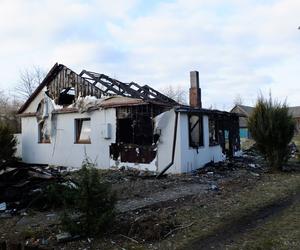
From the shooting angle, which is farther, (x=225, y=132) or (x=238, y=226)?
(x=225, y=132)

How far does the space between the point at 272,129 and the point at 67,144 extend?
9.76m

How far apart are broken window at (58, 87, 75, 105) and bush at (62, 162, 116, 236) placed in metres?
13.4

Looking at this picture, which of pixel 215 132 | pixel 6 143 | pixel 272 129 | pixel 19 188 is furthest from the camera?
pixel 6 143

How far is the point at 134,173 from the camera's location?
15.0 m

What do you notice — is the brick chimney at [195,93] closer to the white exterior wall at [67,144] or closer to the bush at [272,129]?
the bush at [272,129]

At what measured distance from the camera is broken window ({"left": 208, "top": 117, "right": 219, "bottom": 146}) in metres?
17.6

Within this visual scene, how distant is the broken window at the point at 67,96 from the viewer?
1941 centimetres

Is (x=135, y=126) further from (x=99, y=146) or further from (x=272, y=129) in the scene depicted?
(x=272, y=129)

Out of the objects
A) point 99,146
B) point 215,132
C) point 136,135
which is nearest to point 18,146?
point 99,146

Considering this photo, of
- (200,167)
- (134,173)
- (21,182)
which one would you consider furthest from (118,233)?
(200,167)

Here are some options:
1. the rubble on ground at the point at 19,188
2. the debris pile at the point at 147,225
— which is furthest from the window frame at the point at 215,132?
the debris pile at the point at 147,225

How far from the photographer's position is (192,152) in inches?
610

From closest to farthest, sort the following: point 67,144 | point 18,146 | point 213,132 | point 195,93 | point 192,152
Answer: point 192,152 → point 213,132 → point 195,93 → point 67,144 → point 18,146

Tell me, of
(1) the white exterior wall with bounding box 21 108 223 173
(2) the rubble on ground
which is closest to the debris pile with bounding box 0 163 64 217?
(2) the rubble on ground
